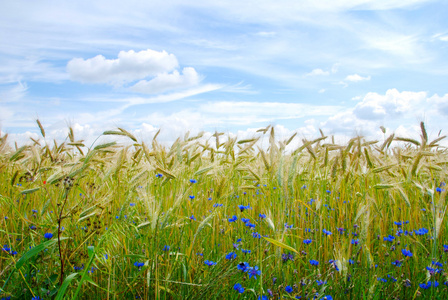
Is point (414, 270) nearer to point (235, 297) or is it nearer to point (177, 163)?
point (235, 297)

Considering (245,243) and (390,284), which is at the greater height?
(245,243)

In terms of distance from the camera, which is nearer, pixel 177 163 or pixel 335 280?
pixel 335 280

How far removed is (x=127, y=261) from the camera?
219 centimetres

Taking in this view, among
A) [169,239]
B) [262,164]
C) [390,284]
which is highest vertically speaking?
[262,164]

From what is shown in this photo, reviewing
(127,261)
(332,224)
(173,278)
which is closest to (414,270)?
(332,224)

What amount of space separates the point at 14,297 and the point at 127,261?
0.71 m

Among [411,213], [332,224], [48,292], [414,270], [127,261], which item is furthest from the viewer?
[411,213]

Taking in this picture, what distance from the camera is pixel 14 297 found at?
6.61 ft

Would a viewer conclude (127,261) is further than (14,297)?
Yes

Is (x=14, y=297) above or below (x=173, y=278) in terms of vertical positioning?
below

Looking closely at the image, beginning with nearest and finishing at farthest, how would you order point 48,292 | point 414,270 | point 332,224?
point 48,292
point 414,270
point 332,224

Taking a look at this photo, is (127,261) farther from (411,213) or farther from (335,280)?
(411,213)

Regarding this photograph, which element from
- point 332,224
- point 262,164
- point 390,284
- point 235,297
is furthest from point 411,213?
point 235,297

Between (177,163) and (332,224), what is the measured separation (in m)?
1.72
